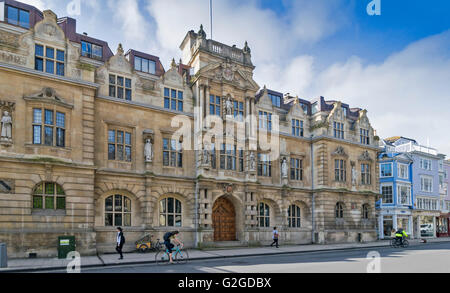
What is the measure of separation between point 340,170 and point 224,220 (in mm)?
14933

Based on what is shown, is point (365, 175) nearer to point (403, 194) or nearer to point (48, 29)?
point (403, 194)

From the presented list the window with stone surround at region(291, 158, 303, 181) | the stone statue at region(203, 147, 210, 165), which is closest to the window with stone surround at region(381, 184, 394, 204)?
the window with stone surround at region(291, 158, 303, 181)

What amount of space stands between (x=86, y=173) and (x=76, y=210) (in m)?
2.46

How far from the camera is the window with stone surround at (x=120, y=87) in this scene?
26469 mm

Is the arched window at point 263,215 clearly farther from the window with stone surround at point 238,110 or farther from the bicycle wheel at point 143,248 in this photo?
the bicycle wheel at point 143,248

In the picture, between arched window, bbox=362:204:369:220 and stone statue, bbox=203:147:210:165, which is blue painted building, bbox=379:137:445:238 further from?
stone statue, bbox=203:147:210:165

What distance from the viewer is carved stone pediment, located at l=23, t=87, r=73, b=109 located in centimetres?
2185

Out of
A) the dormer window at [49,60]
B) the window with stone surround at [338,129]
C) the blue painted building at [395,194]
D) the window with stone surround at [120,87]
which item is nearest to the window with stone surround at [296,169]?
the window with stone surround at [338,129]

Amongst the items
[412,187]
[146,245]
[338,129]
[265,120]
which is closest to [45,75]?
[146,245]

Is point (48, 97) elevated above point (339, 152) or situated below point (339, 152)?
above

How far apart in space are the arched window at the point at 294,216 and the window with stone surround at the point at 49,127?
74.7 ft

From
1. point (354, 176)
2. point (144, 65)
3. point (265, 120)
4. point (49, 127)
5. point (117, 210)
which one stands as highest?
point (144, 65)

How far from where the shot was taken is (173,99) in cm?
2912
